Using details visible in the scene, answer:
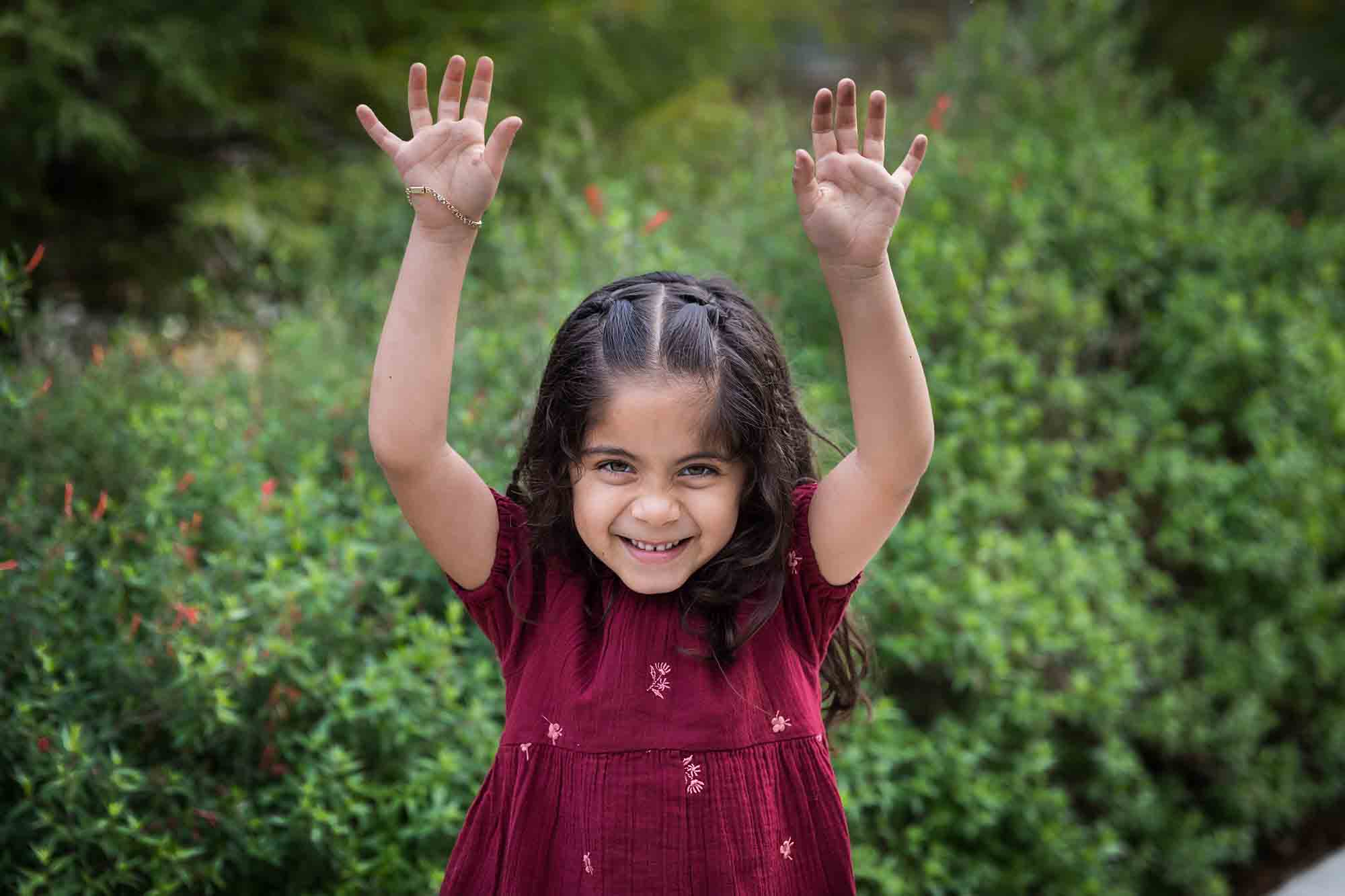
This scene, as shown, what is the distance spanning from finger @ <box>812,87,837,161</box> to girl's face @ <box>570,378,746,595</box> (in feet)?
1.13

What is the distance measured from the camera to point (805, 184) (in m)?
1.57

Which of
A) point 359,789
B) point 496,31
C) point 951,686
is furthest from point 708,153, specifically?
point 359,789

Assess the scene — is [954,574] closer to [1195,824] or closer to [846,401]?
[846,401]

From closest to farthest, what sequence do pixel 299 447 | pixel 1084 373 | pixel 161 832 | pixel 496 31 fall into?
pixel 161 832 → pixel 299 447 → pixel 1084 373 → pixel 496 31

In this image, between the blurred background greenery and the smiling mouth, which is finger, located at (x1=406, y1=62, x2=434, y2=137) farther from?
the blurred background greenery

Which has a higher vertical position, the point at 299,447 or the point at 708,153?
the point at 708,153

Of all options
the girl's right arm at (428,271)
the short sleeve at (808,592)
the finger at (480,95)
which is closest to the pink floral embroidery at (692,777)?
the short sleeve at (808,592)

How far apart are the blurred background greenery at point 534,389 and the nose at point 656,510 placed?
2.35 ft

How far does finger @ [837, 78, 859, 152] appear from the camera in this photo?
159cm

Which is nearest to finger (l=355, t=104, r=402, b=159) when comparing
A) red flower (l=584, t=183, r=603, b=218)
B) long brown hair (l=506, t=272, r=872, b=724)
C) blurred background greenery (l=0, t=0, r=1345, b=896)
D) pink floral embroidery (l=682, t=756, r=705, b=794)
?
long brown hair (l=506, t=272, r=872, b=724)

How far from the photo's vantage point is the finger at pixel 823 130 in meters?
1.62

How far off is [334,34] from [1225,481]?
4.17 m

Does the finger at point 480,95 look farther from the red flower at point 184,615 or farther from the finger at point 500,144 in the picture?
the red flower at point 184,615

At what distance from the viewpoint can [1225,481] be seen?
4031 millimetres
